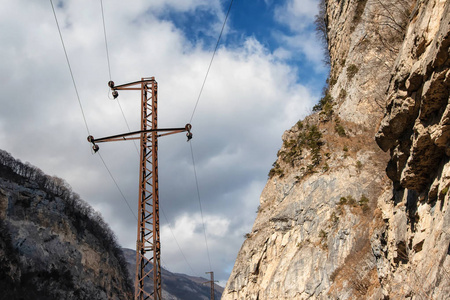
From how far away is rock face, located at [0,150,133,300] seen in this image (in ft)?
209

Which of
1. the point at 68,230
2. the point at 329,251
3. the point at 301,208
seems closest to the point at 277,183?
the point at 301,208

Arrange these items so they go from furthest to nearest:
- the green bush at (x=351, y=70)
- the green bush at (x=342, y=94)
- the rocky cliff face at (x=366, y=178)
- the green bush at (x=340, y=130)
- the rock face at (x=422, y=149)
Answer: the green bush at (x=342, y=94) < the green bush at (x=351, y=70) < the green bush at (x=340, y=130) < the rocky cliff face at (x=366, y=178) < the rock face at (x=422, y=149)

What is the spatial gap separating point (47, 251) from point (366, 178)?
58.3m

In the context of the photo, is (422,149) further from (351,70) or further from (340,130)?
(351,70)

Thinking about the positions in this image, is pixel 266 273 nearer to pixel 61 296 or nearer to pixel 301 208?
pixel 301 208

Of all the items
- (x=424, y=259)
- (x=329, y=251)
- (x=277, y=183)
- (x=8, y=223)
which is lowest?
(x=424, y=259)

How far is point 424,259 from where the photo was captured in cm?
963

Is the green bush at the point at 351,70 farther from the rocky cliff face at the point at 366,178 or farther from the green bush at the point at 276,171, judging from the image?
the green bush at the point at 276,171

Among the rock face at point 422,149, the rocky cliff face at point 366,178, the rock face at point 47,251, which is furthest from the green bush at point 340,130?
the rock face at point 47,251

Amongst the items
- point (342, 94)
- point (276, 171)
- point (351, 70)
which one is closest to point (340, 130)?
point (342, 94)

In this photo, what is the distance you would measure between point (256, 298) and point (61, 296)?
4923cm

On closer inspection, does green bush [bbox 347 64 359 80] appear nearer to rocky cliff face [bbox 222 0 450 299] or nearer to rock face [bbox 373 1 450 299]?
rocky cliff face [bbox 222 0 450 299]

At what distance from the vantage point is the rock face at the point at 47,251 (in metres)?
63.6

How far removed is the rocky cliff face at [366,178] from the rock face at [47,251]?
44378mm
